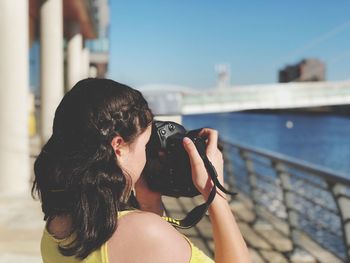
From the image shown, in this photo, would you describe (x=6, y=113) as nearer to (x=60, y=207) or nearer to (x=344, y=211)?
(x=344, y=211)

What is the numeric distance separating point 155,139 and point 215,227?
0.88 ft

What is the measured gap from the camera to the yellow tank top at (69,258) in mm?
1028

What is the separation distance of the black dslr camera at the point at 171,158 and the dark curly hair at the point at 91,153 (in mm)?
138

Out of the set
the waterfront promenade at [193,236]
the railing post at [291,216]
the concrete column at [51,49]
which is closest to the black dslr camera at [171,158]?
the waterfront promenade at [193,236]

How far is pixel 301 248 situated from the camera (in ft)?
14.6

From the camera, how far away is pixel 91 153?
3.49 ft

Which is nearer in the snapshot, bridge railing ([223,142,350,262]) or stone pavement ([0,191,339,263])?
bridge railing ([223,142,350,262])

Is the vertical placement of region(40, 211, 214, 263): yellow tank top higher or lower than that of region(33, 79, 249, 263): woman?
lower

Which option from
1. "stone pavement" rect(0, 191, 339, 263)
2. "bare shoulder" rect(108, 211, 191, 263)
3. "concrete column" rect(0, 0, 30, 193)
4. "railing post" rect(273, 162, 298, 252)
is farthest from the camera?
"concrete column" rect(0, 0, 30, 193)

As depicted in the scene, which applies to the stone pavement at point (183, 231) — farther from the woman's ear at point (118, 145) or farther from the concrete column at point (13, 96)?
the woman's ear at point (118, 145)

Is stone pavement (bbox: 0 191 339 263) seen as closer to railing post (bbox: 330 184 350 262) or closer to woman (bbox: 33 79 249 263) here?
railing post (bbox: 330 184 350 262)

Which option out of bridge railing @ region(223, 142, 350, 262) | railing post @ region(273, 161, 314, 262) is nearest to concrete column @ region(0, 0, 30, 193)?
bridge railing @ region(223, 142, 350, 262)

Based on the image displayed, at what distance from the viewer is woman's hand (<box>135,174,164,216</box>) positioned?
1.36 metres

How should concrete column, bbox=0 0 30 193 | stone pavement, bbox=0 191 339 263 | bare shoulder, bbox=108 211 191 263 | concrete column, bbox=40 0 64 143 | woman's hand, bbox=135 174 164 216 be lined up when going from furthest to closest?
concrete column, bbox=40 0 64 143 < concrete column, bbox=0 0 30 193 < stone pavement, bbox=0 191 339 263 < woman's hand, bbox=135 174 164 216 < bare shoulder, bbox=108 211 191 263
